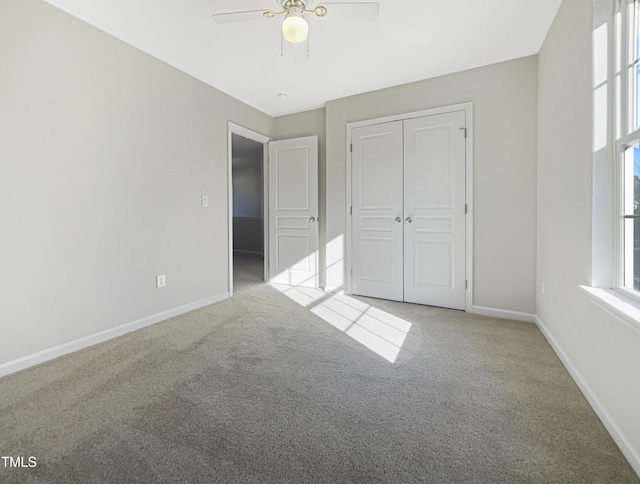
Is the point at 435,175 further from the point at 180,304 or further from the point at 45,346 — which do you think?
the point at 45,346

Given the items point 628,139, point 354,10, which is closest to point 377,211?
point 354,10

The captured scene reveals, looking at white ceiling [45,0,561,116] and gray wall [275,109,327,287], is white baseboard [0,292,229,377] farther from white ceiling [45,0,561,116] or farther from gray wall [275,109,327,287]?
white ceiling [45,0,561,116]

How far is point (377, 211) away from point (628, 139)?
2262mm

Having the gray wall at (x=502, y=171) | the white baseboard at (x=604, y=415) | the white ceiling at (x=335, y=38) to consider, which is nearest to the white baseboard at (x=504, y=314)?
the gray wall at (x=502, y=171)

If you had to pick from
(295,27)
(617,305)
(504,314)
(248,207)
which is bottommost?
(504,314)

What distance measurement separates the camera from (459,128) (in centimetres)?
307

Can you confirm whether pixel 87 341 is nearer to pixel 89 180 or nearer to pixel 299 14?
pixel 89 180

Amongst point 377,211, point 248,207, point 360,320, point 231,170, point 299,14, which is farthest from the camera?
point 248,207

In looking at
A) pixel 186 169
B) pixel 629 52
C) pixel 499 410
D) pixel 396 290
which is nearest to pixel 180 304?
pixel 186 169

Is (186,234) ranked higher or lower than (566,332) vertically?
higher

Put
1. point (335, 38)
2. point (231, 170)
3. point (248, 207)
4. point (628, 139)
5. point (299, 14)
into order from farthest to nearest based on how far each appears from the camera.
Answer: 1. point (248, 207)
2. point (231, 170)
3. point (335, 38)
4. point (299, 14)
5. point (628, 139)

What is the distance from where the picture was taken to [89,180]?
91.0 inches

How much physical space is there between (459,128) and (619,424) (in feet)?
8.69

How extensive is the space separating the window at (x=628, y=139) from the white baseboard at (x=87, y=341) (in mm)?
3372
